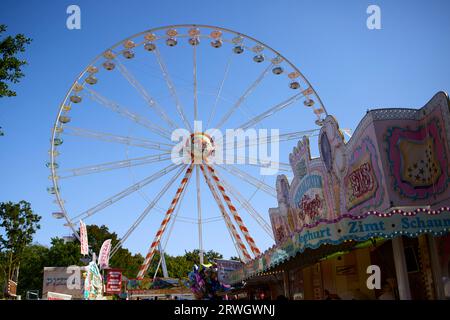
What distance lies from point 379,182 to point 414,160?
43.5 inches

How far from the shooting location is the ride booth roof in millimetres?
10195

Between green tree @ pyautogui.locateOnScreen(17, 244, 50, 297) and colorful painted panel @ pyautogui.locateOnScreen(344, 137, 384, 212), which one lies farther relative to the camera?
green tree @ pyautogui.locateOnScreen(17, 244, 50, 297)

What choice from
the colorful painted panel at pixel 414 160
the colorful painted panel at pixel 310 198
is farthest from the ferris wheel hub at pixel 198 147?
the colorful painted panel at pixel 414 160

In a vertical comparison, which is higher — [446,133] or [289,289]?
[446,133]

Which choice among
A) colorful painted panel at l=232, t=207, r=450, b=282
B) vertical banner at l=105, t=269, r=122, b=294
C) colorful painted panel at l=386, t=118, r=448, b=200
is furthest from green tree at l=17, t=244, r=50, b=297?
colorful painted panel at l=232, t=207, r=450, b=282

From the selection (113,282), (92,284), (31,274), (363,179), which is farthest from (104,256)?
(31,274)

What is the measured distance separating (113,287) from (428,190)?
20042mm

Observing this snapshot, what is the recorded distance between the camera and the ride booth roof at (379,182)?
401 inches

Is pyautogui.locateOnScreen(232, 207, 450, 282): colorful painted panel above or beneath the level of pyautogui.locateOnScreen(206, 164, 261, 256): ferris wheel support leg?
beneath

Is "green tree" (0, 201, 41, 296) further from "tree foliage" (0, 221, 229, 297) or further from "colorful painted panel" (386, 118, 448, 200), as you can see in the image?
"colorful painted panel" (386, 118, 448, 200)

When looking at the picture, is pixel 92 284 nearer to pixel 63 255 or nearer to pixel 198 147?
pixel 198 147

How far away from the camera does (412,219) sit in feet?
33.2
